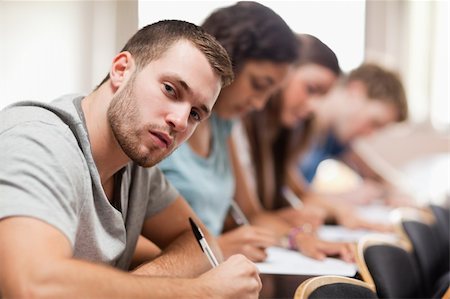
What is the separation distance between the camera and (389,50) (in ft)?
16.8

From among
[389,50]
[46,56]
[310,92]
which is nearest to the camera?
[46,56]

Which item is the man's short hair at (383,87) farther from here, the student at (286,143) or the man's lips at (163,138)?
the man's lips at (163,138)

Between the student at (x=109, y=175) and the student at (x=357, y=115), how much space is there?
1966 mm

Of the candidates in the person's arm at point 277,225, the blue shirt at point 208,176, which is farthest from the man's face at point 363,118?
the blue shirt at point 208,176

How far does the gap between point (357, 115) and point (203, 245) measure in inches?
102

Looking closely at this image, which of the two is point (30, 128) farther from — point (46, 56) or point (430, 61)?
point (430, 61)

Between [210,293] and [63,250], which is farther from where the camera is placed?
[210,293]

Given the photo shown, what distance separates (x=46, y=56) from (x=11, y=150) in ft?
2.07

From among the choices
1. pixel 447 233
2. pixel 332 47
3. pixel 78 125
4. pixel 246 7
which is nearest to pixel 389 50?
pixel 447 233

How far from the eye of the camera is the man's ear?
3.84 ft

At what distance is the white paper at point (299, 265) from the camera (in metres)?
1.59

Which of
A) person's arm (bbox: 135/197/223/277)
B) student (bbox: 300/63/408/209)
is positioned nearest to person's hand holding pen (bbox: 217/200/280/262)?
person's arm (bbox: 135/197/223/277)

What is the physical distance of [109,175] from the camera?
122 cm

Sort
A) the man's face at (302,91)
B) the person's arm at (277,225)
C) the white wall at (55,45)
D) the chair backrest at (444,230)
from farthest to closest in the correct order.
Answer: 1. the chair backrest at (444,230)
2. the man's face at (302,91)
3. the person's arm at (277,225)
4. the white wall at (55,45)
